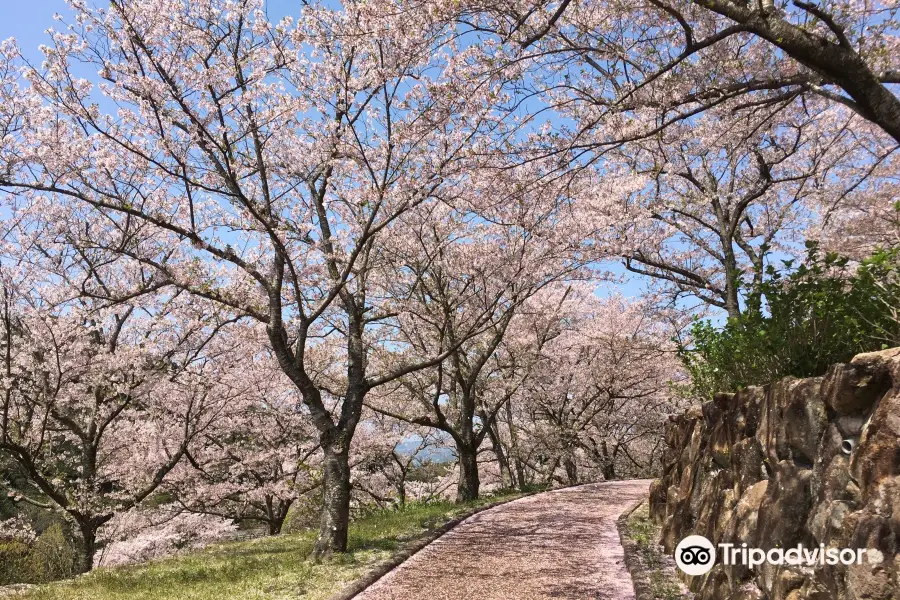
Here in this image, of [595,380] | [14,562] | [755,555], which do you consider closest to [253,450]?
[14,562]

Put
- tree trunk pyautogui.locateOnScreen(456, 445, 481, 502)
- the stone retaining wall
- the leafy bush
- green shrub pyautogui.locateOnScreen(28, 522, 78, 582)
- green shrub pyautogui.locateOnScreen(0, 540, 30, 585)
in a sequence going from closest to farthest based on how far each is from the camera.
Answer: the stone retaining wall < the leafy bush < green shrub pyautogui.locateOnScreen(0, 540, 30, 585) < tree trunk pyautogui.locateOnScreen(456, 445, 481, 502) < green shrub pyautogui.locateOnScreen(28, 522, 78, 582)

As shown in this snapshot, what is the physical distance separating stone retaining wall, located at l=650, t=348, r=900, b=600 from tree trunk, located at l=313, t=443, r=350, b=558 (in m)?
5.52

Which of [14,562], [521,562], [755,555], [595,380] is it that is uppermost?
[595,380]

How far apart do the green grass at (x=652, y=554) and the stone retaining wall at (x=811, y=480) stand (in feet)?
0.96

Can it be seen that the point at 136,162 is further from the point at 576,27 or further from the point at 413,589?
the point at 413,589

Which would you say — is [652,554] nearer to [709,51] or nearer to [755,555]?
[755,555]

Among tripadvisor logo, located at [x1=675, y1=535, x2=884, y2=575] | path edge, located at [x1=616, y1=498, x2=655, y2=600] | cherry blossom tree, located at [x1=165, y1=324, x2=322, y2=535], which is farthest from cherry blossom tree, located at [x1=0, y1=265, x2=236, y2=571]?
tripadvisor logo, located at [x1=675, y1=535, x2=884, y2=575]

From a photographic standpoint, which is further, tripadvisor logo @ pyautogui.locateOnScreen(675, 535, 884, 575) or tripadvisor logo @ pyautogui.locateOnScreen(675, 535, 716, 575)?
tripadvisor logo @ pyautogui.locateOnScreen(675, 535, 716, 575)

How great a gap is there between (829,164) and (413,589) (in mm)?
14942

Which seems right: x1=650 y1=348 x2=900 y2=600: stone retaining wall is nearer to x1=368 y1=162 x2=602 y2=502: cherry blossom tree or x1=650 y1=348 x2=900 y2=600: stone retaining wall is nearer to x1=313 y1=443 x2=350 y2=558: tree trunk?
x1=313 y1=443 x2=350 y2=558: tree trunk

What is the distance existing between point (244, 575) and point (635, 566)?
18.8 ft

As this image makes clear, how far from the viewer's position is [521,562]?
805cm

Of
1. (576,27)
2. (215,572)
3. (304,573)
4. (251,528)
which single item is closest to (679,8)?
(576,27)

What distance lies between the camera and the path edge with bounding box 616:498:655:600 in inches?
239
